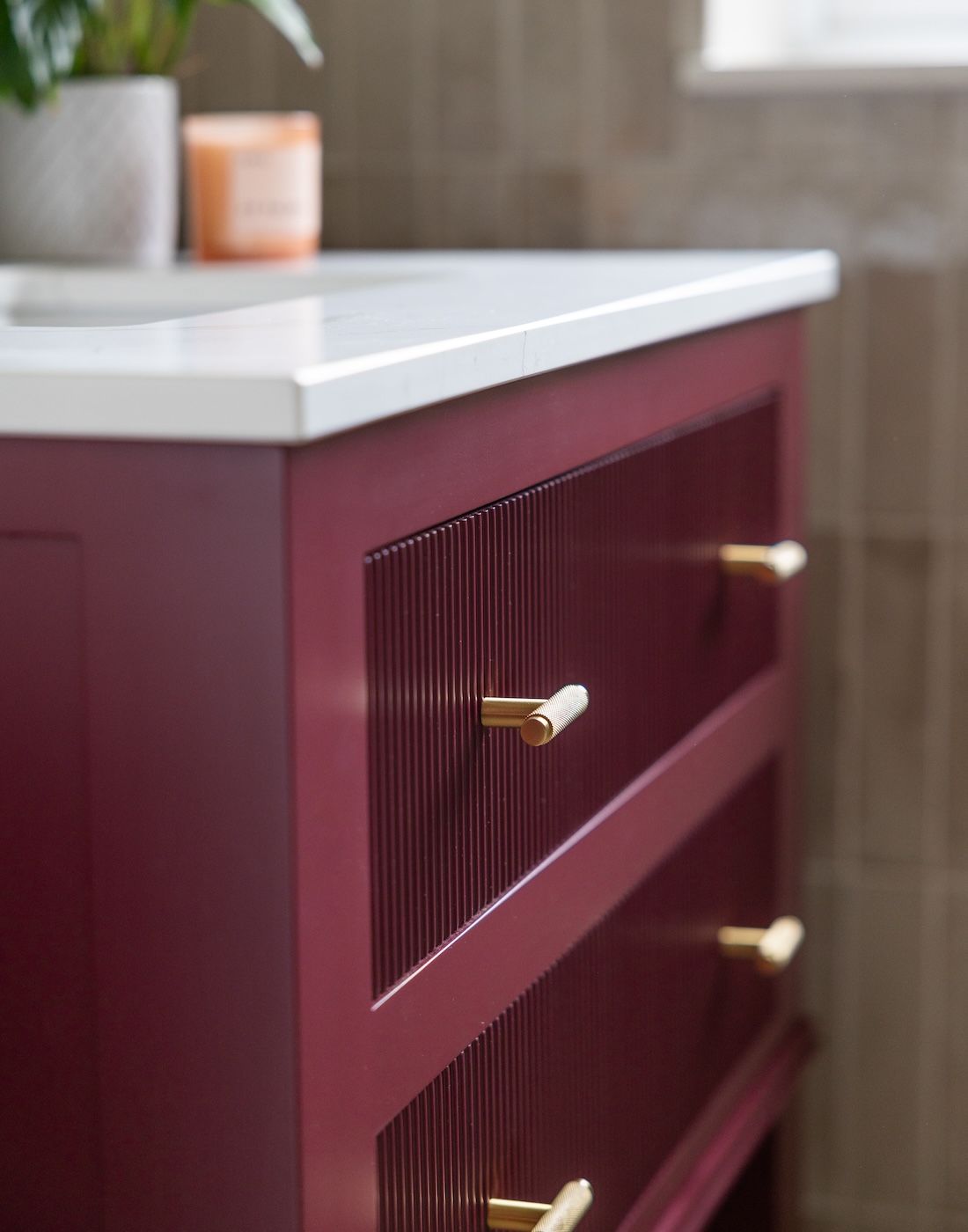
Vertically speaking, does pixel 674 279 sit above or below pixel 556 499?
above

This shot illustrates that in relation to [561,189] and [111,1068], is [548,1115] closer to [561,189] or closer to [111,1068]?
[111,1068]

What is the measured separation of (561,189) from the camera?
1427 mm

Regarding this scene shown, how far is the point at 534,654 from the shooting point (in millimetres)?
793

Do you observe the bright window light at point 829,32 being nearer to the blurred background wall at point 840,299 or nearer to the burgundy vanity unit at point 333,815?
the blurred background wall at point 840,299

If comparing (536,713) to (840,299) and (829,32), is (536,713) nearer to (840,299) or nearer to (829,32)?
(840,299)

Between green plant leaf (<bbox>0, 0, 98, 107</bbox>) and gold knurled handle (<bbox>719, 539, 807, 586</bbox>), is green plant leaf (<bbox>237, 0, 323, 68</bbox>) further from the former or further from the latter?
gold knurled handle (<bbox>719, 539, 807, 586</bbox>)

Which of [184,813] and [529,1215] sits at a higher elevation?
[184,813]

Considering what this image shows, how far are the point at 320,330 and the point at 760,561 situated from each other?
46 centimetres

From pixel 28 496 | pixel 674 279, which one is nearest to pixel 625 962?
pixel 674 279

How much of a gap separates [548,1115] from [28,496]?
44 centimetres

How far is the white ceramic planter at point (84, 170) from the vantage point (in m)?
1.22

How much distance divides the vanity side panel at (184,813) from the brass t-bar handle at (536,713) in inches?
5.8

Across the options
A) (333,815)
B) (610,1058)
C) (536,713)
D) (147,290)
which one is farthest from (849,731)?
(333,815)

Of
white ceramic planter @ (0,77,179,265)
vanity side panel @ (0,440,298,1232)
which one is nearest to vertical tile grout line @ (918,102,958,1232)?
white ceramic planter @ (0,77,179,265)
